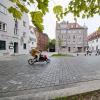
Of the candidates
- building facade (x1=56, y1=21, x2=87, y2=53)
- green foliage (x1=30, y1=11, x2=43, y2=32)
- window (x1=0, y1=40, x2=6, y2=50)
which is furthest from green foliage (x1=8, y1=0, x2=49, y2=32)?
building facade (x1=56, y1=21, x2=87, y2=53)

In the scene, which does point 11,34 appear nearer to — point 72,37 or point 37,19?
point 37,19

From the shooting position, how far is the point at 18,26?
38.0 meters

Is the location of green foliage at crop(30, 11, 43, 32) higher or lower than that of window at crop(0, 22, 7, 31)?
lower

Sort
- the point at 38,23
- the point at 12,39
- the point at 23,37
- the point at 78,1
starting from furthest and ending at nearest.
Result: 1. the point at 23,37
2. the point at 12,39
3. the point at 78,1
4. the point at 38,23

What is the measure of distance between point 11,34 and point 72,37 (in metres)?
48.4

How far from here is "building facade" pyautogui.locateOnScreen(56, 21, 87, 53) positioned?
78.8 meters

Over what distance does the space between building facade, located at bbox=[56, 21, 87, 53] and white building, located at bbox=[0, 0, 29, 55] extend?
3753 centimetres

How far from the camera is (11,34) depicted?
34.1 metres

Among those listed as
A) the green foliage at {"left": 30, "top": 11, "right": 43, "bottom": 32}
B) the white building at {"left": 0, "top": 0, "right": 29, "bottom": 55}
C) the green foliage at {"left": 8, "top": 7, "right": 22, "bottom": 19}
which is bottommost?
the green foliage at {"left": 30, "top": 11, "right": 43, "bottom": 32}

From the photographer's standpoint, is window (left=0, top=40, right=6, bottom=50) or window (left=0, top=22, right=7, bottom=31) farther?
window (left=0, top=22, right=7, bottom=31)

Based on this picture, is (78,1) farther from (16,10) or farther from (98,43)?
(98,43)

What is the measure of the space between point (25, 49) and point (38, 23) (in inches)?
1567

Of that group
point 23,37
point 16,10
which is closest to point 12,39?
point 23,37

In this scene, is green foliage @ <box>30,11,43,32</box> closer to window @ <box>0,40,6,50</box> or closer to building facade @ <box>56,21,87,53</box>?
window @ <box>0,40,6,50</box>
